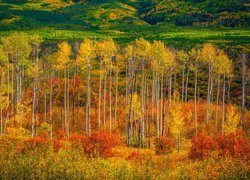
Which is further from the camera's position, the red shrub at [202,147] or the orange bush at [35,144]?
the red shrub at [202,147]

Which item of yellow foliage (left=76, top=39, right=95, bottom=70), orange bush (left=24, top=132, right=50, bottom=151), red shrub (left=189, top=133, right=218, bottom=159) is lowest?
red shrub (left=189, top=133, right=218, bottom=159)

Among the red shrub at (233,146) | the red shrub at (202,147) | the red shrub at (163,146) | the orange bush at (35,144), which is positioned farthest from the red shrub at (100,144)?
the red shrub at (163,146)

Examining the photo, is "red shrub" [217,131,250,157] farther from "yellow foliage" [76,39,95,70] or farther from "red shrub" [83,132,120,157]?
"yellow foliage" [76,39,95,70]

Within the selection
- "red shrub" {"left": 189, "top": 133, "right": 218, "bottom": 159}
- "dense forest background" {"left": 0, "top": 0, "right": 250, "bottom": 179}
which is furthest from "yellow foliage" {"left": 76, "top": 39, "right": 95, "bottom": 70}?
"red shrub" {"left": 189, "top": 133, "right": 218, "bottom": 159}

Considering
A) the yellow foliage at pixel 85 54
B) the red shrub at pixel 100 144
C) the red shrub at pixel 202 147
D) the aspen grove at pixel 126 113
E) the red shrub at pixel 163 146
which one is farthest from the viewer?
the yellow foliage at pixel 85 54

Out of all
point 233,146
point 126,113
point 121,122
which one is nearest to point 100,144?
point 233,146

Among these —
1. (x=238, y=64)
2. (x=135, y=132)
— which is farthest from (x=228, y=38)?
(x=135, y=132)

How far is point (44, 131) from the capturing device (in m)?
51.1

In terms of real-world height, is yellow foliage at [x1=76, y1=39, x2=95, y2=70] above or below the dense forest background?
above

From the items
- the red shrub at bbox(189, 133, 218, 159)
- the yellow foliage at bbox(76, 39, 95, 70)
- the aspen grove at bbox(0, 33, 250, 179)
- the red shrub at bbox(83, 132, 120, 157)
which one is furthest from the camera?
the yellow foliage at bbox(76, 39, 95, 70)

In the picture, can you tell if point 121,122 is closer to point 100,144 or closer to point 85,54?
point 85,54

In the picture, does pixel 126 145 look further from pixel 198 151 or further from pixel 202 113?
pixel 202 113

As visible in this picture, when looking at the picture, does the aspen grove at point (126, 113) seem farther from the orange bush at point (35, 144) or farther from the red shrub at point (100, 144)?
the orange bush at point (35, 144)

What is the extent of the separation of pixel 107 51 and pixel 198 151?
26.0 meters
